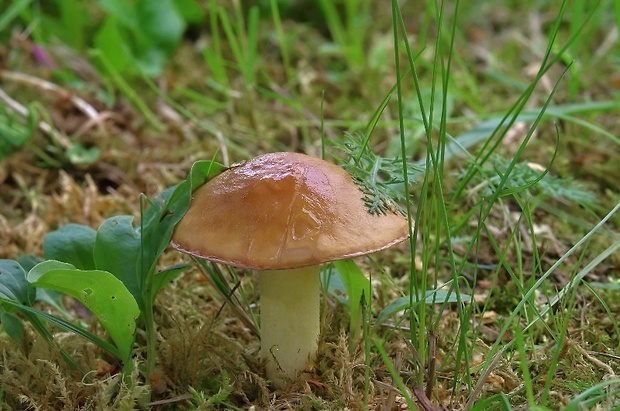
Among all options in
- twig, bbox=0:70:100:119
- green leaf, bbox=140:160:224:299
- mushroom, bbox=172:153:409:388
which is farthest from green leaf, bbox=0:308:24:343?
twig, bbox=0:70:100:119

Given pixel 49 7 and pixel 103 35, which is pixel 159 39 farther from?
pixel 49 7

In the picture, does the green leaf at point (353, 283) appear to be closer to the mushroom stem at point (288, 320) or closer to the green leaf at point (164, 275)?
the mushroom stem at point (288, 320)

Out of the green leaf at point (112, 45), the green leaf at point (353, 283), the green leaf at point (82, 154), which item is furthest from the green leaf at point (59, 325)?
the green leaf at point (112, 45)

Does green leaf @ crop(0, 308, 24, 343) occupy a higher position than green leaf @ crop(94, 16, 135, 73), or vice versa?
green leaf @ crop(94, 16, 135, 73)

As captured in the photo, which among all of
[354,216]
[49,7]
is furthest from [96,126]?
[354,216]

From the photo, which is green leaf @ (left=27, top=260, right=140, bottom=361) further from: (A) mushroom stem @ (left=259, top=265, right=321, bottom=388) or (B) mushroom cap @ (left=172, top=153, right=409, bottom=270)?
(A) mushroom stem @ (left=259, top=265, right=321, bottom=388)

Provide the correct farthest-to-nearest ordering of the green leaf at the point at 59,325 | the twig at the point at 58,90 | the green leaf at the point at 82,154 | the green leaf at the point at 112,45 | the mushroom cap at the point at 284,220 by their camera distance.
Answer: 1. the green leaf at the point at 112,45
2. the twig at the point at 58,90
3. the green leaf at the point at 82,154
4. the green leaf at the point at 59,325
5. the mushroom cap at the point at 284,220

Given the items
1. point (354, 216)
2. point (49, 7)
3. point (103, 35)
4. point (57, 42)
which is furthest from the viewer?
point (49, 7)
